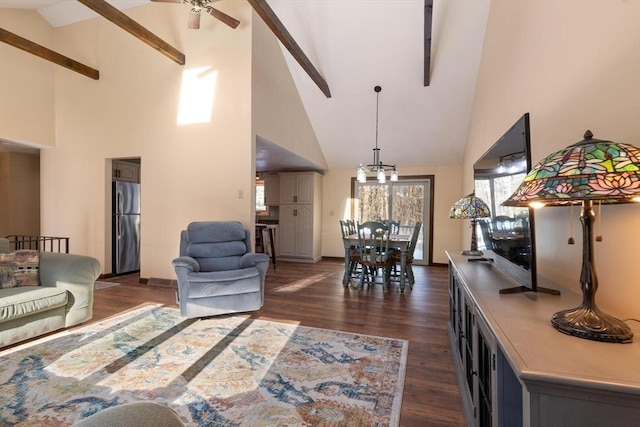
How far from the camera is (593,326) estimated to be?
95 cm

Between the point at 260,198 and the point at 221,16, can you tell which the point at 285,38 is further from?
the point at 260,198

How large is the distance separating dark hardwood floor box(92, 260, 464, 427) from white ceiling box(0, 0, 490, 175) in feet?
7.48

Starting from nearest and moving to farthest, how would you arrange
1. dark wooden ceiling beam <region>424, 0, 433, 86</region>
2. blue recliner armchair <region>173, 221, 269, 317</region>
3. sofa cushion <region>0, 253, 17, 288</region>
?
sofa cushion <region>0, 253, 17, 288</region>, blue recliner armchair <region>173, 221, 269, 317</region>, dark wooden ceiling beam <region>424, 0, 433, 86</region>

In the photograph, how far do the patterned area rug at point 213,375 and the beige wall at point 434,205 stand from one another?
425 centimetres

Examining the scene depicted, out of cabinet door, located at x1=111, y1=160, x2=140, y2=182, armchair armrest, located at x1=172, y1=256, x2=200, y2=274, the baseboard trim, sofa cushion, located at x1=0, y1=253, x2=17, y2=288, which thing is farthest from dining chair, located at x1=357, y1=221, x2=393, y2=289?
cabinet door, located at x1=111, y1=160, x2=140, y2=182

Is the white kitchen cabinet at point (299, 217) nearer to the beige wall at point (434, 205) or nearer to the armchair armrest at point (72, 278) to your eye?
the beige wall at point (434, 205)

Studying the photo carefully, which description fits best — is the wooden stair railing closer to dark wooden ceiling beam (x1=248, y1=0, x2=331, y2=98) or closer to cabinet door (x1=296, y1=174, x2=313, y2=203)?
cabinet door (x1=296, y1=174, x2=313, y2=203)

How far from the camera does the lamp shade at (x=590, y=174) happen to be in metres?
0.80

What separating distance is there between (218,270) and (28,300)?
1.63 metres

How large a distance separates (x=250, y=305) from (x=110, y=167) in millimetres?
3568

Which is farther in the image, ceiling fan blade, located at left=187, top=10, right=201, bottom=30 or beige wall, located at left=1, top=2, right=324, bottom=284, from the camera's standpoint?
beige wall, located at left=1, top=2, right=324, bottom=284

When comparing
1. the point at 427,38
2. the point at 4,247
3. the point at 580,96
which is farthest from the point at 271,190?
the point at 580,96

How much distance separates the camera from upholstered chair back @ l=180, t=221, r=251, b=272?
3555mm

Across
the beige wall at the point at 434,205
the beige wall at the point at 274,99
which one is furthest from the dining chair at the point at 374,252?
the beige wall at the point at 434,205
